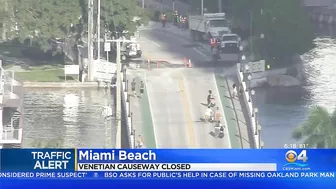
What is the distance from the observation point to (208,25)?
60031 mm

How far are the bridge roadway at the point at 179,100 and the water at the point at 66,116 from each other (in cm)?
184

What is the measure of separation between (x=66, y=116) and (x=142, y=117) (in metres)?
5.06

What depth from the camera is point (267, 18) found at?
61.2 meters

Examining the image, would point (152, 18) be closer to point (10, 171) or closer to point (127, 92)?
point (127, 92)

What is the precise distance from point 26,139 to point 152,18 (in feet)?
68.8

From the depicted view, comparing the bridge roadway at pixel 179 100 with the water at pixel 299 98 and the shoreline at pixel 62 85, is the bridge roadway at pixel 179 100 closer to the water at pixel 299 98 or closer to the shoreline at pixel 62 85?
the shoreline at pixel 62 85

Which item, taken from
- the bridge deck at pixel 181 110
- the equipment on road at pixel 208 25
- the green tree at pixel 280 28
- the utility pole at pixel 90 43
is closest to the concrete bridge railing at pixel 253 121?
the bridge deck at pixel 181 110

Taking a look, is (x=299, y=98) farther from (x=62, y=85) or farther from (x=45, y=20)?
(x=45, y=20)

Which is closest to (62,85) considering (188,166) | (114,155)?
(114,155)

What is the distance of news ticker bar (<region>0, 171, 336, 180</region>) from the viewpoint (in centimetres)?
1379

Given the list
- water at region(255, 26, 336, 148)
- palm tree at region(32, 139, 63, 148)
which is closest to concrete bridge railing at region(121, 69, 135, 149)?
palm tree at region(32, 139, 63, 148)

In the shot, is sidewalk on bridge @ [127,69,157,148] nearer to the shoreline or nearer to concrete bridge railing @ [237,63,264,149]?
the shoreline

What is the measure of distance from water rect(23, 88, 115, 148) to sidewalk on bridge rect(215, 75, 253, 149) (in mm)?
4690

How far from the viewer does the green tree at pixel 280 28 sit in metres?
57.7
